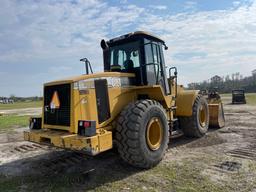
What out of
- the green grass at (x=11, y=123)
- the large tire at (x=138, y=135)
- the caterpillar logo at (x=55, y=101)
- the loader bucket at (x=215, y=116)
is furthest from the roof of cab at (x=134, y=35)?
the green grass at (x=11, y=123)

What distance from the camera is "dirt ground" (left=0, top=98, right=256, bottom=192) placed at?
16.6ft

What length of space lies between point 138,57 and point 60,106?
2418 millimetres

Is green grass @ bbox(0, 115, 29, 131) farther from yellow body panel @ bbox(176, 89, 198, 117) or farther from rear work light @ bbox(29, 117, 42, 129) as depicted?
yellow body panel @ bbox(176, 89, 198, 117)

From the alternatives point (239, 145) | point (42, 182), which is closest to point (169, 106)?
point (239, 145)

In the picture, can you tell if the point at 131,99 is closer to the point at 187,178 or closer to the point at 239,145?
the point at 187,178

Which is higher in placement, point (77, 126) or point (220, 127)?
point (77, 126)

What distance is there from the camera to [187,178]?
530 centimetres

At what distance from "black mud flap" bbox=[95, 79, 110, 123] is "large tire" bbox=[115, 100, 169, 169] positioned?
39 centimetres

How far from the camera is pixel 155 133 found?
6.48 meters

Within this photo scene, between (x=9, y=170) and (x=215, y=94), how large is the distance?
9.11 m

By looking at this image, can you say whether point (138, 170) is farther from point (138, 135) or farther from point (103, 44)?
point (103, 44)

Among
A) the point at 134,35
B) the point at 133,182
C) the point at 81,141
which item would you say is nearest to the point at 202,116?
the point at 134,35

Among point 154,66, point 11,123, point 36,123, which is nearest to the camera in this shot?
point 36,123

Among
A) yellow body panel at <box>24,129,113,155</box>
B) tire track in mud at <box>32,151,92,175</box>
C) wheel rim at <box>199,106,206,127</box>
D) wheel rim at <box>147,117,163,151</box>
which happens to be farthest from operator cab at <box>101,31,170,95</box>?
tire track in mud at <box>32,151,92,175</box>
